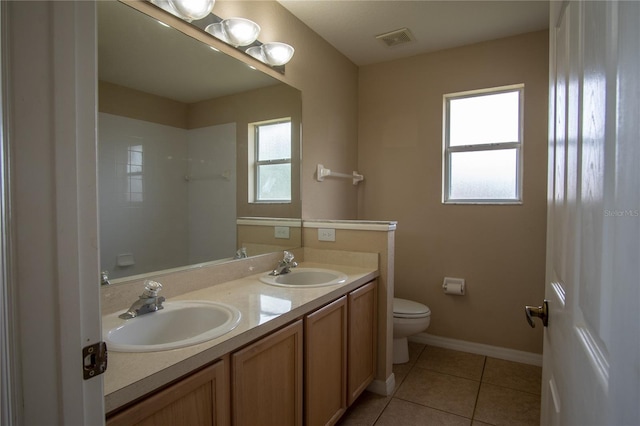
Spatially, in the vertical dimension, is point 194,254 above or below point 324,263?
above

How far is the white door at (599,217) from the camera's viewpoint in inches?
12.4

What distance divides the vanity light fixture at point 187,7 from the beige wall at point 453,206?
193cm

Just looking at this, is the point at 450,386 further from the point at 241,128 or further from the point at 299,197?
the point at 241,128

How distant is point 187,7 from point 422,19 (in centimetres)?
167

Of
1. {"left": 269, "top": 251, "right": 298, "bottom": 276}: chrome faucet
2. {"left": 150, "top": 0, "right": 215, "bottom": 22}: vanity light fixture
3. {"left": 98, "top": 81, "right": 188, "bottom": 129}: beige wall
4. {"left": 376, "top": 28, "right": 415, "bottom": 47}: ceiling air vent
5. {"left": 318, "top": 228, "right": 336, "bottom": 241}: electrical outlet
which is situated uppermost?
{"left": 376, "top": 28, "right": 415, "bottom": 47}: ceiling air vent

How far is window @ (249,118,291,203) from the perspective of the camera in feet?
6.73

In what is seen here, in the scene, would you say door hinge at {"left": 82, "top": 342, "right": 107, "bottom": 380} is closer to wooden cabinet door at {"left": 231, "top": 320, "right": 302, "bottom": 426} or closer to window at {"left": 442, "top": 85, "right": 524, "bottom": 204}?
wooden cabinet door at {"left": 231, "top": 320, "right": 302, "bottom": 426}

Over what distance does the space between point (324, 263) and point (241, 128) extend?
1032 mm

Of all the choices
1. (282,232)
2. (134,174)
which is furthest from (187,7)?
(282,232)

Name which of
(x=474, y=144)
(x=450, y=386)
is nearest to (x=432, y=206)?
(x=474, y=144)

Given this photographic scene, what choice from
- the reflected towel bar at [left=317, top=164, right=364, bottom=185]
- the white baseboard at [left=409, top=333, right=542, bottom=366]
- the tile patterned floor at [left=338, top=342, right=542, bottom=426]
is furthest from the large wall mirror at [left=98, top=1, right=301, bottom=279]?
the white baseboard at [left=409, top=333, right=542, bottom=366]

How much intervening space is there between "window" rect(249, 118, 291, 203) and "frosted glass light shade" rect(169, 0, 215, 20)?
638 mm

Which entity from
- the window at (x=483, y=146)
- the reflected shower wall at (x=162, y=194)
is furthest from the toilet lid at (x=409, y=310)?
the reflected shower wall at (x=162, y=194)

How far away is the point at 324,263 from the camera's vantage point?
7.32 feet
